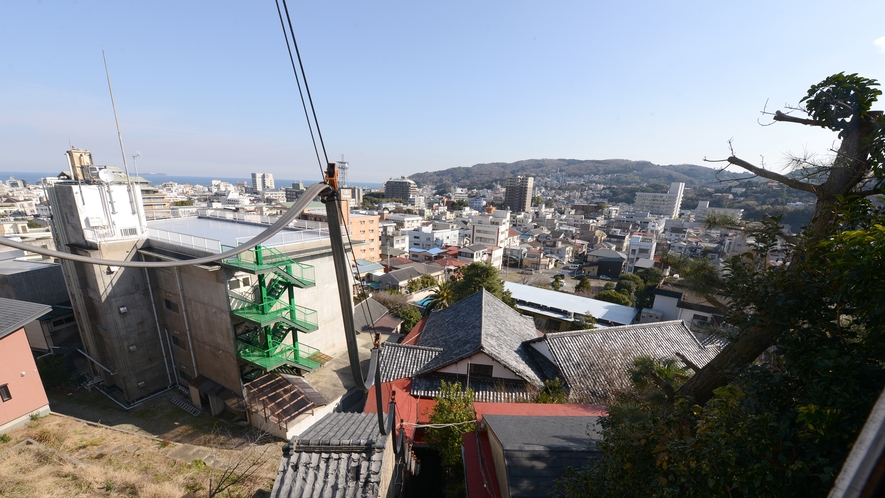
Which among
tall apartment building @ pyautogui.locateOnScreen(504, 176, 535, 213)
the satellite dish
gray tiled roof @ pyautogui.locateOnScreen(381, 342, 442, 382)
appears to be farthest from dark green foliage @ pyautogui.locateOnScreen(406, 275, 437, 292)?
tall apartment building @ pyautogui.locateOnScreen(504, 176, 535, 213)

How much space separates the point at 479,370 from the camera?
1323 cm

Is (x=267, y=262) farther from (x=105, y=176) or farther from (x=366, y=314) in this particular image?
(x=366, y=314)

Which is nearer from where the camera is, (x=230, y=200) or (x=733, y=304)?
(x=733, y=304)

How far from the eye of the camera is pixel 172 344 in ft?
54.4

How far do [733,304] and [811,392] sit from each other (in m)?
1.59

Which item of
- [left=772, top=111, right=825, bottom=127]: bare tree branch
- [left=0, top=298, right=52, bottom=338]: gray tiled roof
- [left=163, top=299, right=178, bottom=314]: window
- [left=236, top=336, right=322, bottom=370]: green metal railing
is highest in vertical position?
[left=772, top=111, right=825, bottom=127]: bare tree branch

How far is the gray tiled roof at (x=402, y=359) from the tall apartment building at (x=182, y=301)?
3487 millimetres

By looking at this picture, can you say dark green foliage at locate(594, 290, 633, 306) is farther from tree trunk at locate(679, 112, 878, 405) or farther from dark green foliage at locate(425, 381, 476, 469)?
tree trunk at locate(679, 112, 878, 405)

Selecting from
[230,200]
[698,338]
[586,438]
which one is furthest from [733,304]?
[230,200]

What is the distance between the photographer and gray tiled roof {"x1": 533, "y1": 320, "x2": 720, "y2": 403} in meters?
12.9

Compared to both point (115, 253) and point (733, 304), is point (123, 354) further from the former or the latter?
point (733, 304)

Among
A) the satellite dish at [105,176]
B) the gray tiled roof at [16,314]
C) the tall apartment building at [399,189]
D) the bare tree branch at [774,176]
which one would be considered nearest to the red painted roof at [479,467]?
the bare tree branch at [774,176]

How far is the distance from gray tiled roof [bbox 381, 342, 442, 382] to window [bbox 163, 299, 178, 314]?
33.8 ft

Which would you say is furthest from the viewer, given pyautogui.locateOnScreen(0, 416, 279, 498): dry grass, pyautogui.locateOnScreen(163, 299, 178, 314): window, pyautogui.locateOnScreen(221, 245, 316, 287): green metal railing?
pyautogui.locateOnScreen(163, 299, 178, 314): window
